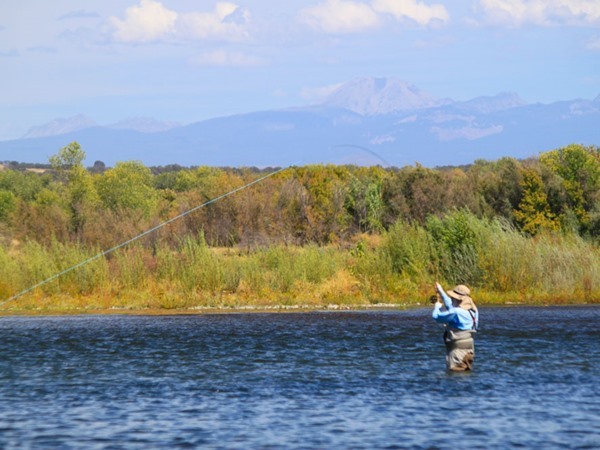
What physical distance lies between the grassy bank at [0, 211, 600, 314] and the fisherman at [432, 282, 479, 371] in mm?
15794

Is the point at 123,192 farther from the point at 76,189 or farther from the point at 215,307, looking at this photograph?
the point at 215,307

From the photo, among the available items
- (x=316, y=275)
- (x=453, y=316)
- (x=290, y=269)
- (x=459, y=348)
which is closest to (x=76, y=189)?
(x=290, y=269)

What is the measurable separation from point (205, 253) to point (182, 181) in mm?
57382

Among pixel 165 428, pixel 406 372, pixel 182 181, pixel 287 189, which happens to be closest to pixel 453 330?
pixel 406 372

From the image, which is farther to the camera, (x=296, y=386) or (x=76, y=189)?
(x=76, y=189)

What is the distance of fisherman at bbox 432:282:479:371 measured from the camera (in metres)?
20.0

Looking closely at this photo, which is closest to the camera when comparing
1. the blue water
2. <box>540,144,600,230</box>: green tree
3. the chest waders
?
the blue water

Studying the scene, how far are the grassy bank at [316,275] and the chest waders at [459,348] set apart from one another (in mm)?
15710

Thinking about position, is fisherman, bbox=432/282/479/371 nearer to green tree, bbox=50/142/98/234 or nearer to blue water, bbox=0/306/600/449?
blue water, bbox=0/306/600/449

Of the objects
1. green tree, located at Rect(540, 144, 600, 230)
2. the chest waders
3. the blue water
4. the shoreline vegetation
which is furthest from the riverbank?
the chest waders

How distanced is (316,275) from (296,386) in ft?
A: 59.1

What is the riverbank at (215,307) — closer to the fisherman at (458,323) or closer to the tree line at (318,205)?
the tree line at (318,205)

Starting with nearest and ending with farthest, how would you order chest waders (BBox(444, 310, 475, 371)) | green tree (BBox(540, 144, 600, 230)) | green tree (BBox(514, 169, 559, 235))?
chest waders (BBox(444, 310, 475, 371))
green tree (BBox(514, 169, 559, 235))
green tree (BBox(540, 144, 600, 230))

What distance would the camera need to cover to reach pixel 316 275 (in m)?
38.4
